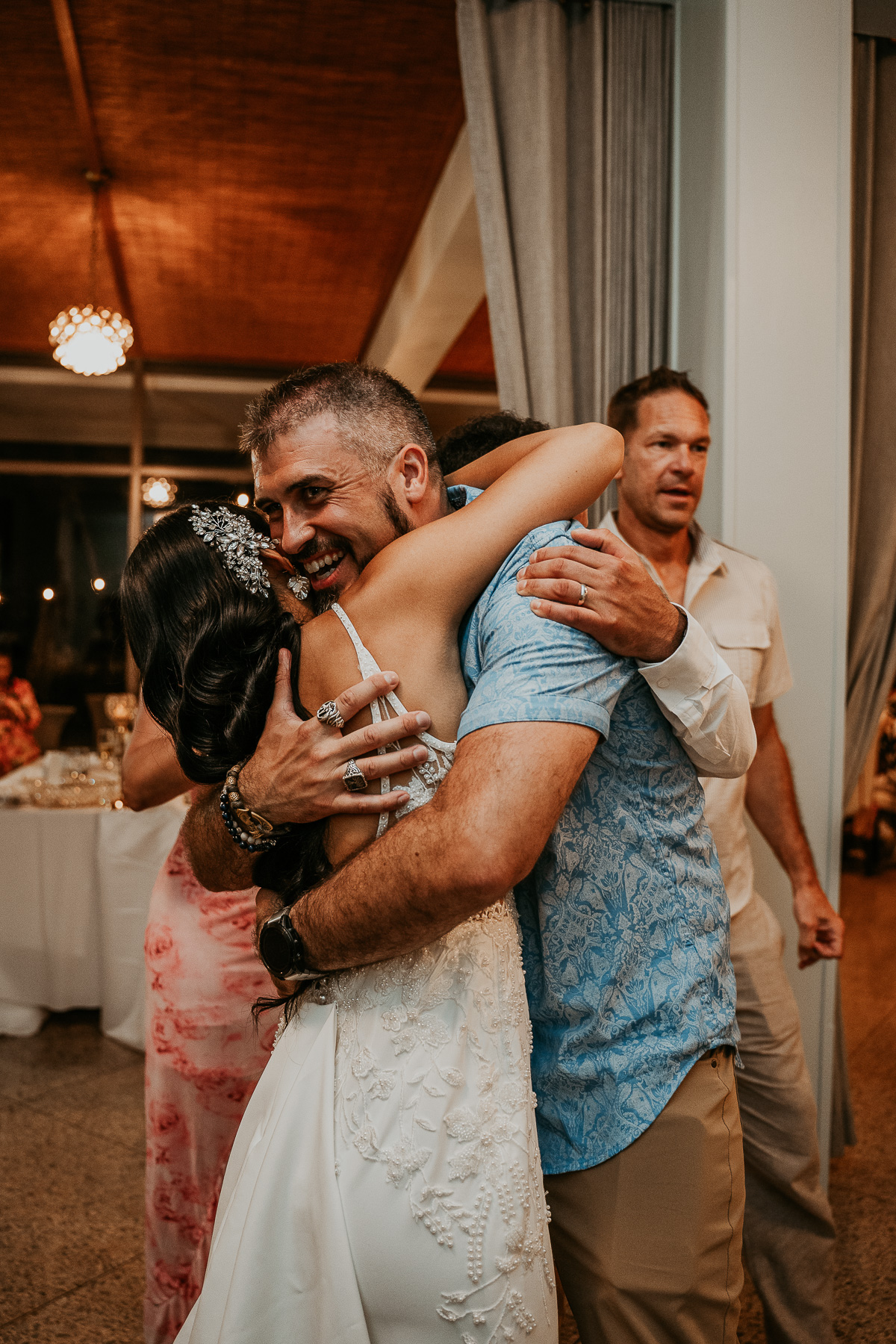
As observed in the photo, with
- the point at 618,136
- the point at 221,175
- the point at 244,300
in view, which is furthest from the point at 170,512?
the point at 244,300

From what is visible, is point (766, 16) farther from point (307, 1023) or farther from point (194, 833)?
point (307, 1023)

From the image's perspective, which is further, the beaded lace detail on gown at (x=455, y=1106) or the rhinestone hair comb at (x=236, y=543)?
the rhinestone hair comb at (x=236, y=543)

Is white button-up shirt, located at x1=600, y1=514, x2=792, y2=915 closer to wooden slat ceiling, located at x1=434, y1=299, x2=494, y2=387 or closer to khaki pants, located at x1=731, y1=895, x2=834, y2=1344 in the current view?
khaki pants, located at x1=731, y1=895, x2=834, y2=1344

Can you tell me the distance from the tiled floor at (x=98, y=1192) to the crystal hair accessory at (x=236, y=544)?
6.16ft

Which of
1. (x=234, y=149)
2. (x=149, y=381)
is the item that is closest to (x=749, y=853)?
(x=234, y=149)

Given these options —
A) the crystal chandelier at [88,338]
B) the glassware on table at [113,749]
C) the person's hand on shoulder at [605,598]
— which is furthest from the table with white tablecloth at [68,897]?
the person's hand on shoulder at [605,598]

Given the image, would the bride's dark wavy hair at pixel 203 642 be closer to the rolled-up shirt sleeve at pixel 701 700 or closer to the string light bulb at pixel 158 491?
the rolled-up shirt sleeve at pixel 701 700

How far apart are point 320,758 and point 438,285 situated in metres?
4.50

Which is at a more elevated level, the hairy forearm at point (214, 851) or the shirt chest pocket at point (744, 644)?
the shirt chest pocket at point (744, 644)

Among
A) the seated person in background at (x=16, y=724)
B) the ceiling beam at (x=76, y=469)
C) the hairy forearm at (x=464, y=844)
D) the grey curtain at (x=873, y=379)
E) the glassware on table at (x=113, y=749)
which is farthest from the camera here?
the ceiling beam at (x=76, y=469)

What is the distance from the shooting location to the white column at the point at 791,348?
2.39 m

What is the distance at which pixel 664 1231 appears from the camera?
3.65 feet

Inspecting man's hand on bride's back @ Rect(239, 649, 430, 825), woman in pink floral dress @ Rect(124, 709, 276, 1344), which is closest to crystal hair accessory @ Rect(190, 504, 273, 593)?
man's hand on bride's back @ Rect(239, 649, 430, 825)

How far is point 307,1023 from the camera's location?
1.09 meters
